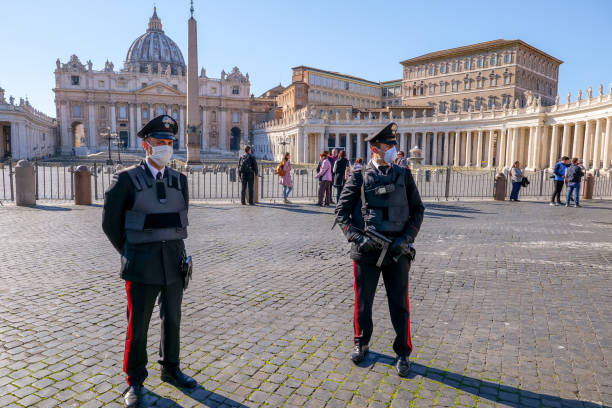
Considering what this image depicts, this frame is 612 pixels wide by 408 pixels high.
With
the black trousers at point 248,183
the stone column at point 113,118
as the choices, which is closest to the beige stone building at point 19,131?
the stone column at point 113,118

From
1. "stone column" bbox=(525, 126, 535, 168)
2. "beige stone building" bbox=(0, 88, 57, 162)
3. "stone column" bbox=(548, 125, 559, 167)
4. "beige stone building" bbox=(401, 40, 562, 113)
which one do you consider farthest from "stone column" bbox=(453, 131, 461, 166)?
"beige stone building" bbox=(0, 88, 57, 162)

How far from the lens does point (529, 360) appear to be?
12.5 ft

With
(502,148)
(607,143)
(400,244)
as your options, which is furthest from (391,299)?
(502,148)

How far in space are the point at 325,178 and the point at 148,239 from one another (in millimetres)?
11443

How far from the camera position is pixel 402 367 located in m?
3.56

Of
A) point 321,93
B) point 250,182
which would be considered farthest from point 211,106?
point 250,182

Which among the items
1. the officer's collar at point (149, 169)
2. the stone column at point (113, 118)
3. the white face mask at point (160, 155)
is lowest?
the officer's collar at point (149, 169)

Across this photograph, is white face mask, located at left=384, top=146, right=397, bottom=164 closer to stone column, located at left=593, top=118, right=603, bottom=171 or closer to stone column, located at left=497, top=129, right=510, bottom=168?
stone column, located at left=593, top=118, right=603, bottom=171

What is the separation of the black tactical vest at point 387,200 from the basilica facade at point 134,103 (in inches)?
3007

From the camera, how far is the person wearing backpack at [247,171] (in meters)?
13.7

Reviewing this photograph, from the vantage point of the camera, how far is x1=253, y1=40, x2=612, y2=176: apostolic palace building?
4488cm

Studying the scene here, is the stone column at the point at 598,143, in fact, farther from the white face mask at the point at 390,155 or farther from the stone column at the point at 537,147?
the white face mask at the point at 390,155

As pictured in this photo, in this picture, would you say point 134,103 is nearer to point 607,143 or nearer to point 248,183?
point 607,143

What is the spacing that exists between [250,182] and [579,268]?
9938mm
